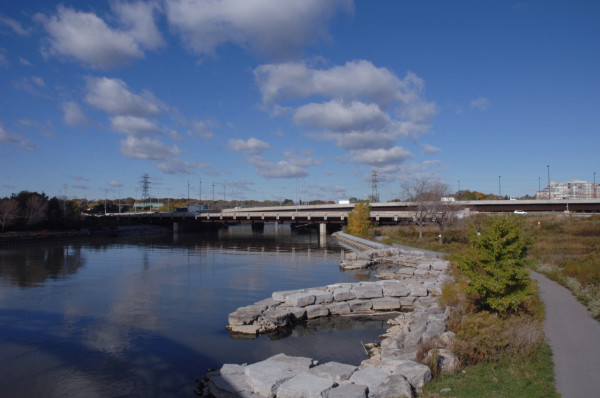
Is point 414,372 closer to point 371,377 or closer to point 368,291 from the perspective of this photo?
point 371,377

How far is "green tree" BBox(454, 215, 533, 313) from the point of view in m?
13.8

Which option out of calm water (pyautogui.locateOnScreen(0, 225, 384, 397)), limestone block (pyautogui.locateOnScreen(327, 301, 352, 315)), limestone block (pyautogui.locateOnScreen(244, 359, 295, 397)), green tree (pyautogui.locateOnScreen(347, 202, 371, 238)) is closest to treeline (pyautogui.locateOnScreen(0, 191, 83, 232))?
calm water (pyautogui.locateOnScreen(0, 225, 384, 397))

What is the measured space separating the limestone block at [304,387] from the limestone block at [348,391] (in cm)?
17

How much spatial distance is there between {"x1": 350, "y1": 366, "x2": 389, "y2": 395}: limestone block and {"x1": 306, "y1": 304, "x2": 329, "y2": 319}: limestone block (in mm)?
8577

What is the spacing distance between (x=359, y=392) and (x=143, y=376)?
277 inches

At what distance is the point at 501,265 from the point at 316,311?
28.4 ft

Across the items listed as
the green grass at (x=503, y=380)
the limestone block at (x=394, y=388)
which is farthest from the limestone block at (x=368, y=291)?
the limestone block at (x=394, y=388)

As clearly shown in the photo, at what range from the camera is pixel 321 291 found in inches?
848

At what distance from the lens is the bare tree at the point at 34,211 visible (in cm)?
7050

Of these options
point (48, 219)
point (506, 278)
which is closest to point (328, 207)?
point (48, 219)

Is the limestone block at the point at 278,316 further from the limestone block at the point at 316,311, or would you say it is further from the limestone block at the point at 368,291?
the limestone block at the point at 368,291

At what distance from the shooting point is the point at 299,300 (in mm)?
19547

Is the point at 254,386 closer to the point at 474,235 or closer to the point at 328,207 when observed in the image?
the point at 474,235

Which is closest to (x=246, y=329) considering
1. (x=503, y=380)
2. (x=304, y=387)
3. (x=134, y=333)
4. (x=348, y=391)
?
(x=134, y=333)
